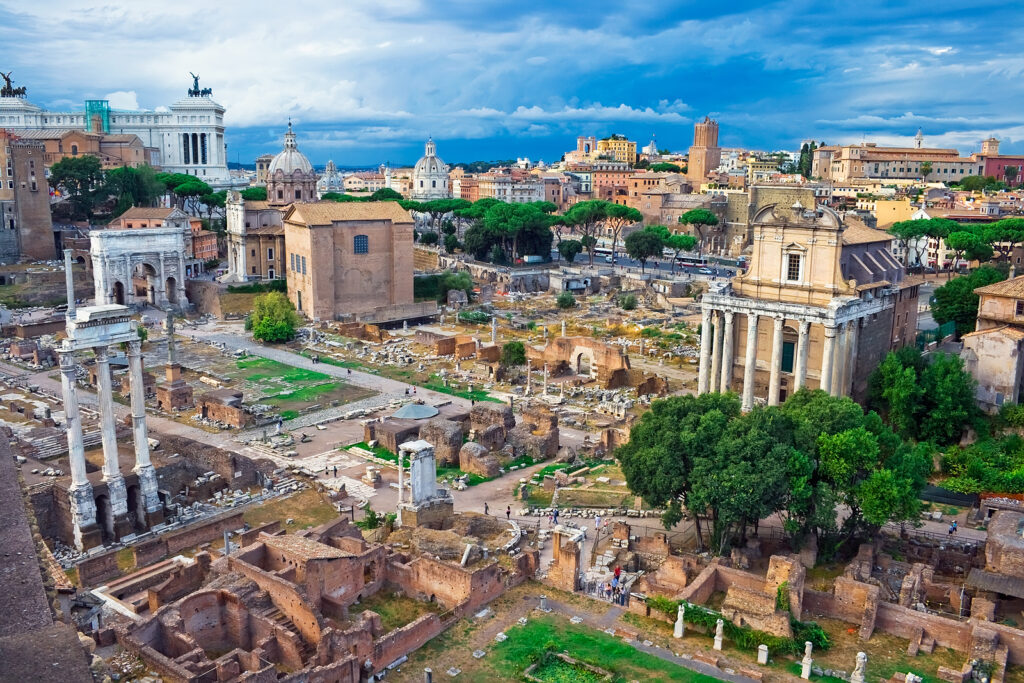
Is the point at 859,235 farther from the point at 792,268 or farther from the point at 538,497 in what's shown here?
the point at 538,497

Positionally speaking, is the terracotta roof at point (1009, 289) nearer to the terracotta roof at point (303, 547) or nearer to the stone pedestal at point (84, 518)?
the terracotta roof at point (303, 547)

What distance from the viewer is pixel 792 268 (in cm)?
4050

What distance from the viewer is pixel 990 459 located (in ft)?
111

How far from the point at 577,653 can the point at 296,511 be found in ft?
48.3

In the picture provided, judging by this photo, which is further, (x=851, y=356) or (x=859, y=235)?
(x=859, y=235)

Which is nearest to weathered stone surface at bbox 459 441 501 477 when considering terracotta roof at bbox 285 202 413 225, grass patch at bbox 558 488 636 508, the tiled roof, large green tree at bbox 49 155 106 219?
grass patch at bbox 558 488 636 508

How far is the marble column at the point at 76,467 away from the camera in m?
28.3

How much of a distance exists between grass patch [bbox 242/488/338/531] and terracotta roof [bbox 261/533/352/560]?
19.4 ft

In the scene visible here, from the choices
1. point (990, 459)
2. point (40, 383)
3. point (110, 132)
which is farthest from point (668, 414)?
point (110, 132)

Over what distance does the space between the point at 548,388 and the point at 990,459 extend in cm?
2388

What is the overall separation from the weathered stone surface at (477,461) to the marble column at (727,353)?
40.1 ft

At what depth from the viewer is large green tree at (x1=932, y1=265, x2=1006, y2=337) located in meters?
51.0

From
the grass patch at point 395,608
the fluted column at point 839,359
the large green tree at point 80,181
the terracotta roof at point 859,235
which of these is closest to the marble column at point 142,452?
the grass patch at point 395,608

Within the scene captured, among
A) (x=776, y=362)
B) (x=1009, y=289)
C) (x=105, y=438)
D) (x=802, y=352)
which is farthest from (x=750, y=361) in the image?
(x=105, y=438)
